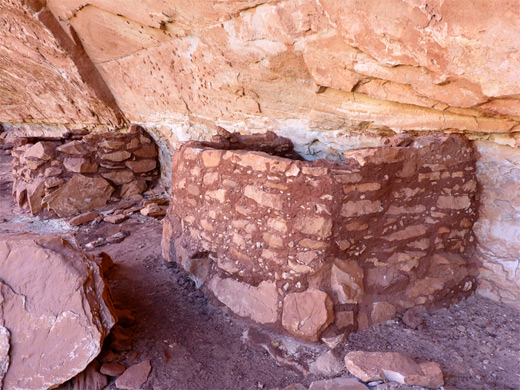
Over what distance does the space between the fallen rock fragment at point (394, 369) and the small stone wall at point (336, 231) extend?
28 centimetres

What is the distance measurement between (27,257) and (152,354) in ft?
2.68

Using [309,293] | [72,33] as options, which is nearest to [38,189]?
[72,33]

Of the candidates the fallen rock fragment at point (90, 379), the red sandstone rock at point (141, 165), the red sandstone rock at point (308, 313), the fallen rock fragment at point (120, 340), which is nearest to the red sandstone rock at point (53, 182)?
the red sandstone rock at point (141, 165)

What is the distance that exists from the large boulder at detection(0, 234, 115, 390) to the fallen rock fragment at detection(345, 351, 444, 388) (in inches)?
48.9

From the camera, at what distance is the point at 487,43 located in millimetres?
1735

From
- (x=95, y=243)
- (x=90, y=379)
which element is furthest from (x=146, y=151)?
(x=90, y=379)

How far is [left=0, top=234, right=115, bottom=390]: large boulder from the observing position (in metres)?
1.64

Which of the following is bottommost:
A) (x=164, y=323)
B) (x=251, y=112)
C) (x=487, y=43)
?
(x=164, y=323)

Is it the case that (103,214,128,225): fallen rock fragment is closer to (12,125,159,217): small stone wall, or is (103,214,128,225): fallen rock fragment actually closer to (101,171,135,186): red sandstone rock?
(12,125,159,217): small stone wall

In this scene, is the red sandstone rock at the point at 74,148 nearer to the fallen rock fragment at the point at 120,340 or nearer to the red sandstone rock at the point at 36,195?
the red sandstone rock at the point at 36,195

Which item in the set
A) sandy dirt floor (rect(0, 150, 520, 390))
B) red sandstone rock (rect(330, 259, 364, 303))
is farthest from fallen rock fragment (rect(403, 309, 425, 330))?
red sandstone rock (rect(330, 259, 364, 303))

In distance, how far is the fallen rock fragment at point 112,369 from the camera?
1810 millimetres

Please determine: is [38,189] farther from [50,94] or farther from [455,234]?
[455,234]

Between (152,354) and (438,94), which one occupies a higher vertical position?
(438,94)
